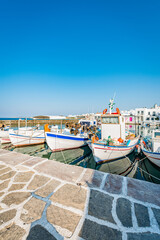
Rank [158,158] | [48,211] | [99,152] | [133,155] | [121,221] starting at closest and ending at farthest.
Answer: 1. [121,221]
2. [48,211]
3. [158,158]
4. [99,152]
5. [133,155]

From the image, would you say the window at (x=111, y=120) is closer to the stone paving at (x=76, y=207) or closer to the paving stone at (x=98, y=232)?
the stone paving at (x=76, y=207)

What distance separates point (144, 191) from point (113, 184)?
2.17 ft

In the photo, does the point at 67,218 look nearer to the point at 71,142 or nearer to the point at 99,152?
the point at 99,152

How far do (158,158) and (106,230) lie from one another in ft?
26.3

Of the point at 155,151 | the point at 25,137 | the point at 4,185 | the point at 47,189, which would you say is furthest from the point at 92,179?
the point at 25,137

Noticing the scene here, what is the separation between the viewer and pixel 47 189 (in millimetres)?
2404

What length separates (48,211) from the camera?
183 centimetres

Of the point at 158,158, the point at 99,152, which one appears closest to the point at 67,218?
the point at 99,152

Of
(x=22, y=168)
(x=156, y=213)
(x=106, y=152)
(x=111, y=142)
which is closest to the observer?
(x=156, y=213)

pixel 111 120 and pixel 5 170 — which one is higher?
pixel 111 120

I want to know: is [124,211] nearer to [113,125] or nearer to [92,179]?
[92,179]

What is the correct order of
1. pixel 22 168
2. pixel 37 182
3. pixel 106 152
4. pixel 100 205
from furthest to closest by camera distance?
pixel 106 152 → pixel 22 168 → pixel 37 182 → pixel 100 205

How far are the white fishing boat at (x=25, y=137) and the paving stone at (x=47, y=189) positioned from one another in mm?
12477

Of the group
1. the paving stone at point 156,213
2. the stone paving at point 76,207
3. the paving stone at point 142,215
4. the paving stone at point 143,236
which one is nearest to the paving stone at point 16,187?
the stone paving at point 76,207
